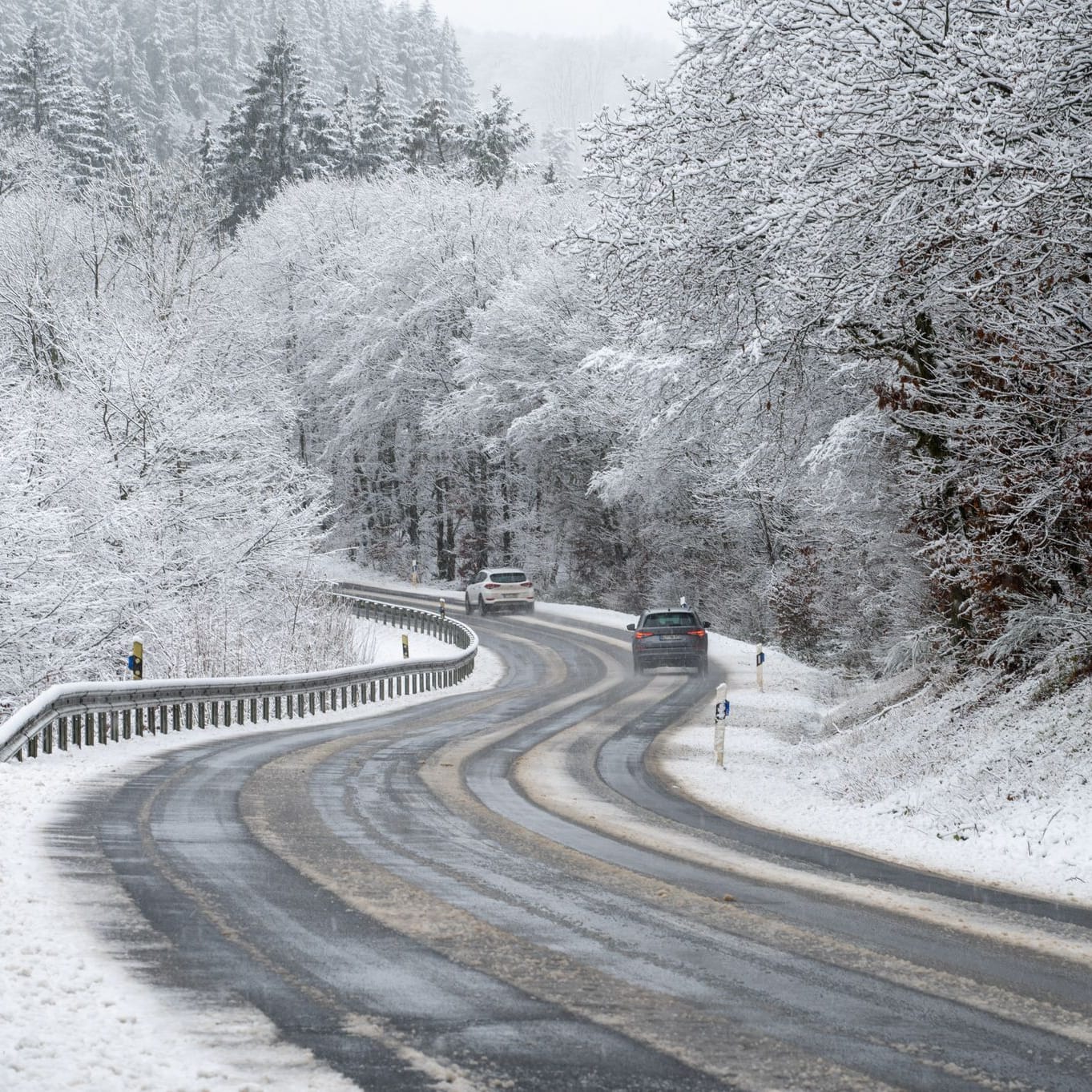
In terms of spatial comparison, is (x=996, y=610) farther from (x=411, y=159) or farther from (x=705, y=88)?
(x=411, y=159)

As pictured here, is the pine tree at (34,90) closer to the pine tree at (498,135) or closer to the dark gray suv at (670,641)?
the pine tree at (498,135)

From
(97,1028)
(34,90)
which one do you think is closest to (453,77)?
(34,90)

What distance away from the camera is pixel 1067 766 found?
10.7m

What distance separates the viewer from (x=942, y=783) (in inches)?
472

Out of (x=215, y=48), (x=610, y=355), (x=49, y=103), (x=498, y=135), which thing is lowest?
(x=610, y=355)

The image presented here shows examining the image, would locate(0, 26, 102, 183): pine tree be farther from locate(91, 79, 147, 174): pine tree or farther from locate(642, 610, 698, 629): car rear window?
locate(642, 610, 698, 629): car rear window

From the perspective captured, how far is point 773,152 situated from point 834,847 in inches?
255

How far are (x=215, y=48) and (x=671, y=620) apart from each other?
122 m

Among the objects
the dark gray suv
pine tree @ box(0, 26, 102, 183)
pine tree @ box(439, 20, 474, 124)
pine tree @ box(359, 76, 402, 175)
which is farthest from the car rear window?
pine tree @ box(439, 20, 474, 124)

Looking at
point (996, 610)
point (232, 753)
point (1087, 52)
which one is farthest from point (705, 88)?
point (232, 753)

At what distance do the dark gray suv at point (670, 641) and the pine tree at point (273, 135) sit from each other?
57.1 m

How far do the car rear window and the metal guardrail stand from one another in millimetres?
5181

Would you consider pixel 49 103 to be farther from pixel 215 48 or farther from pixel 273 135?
pixel 215 48

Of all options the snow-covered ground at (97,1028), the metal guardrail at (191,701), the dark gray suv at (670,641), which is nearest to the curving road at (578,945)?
the snow-covered ground at (97,1028)
